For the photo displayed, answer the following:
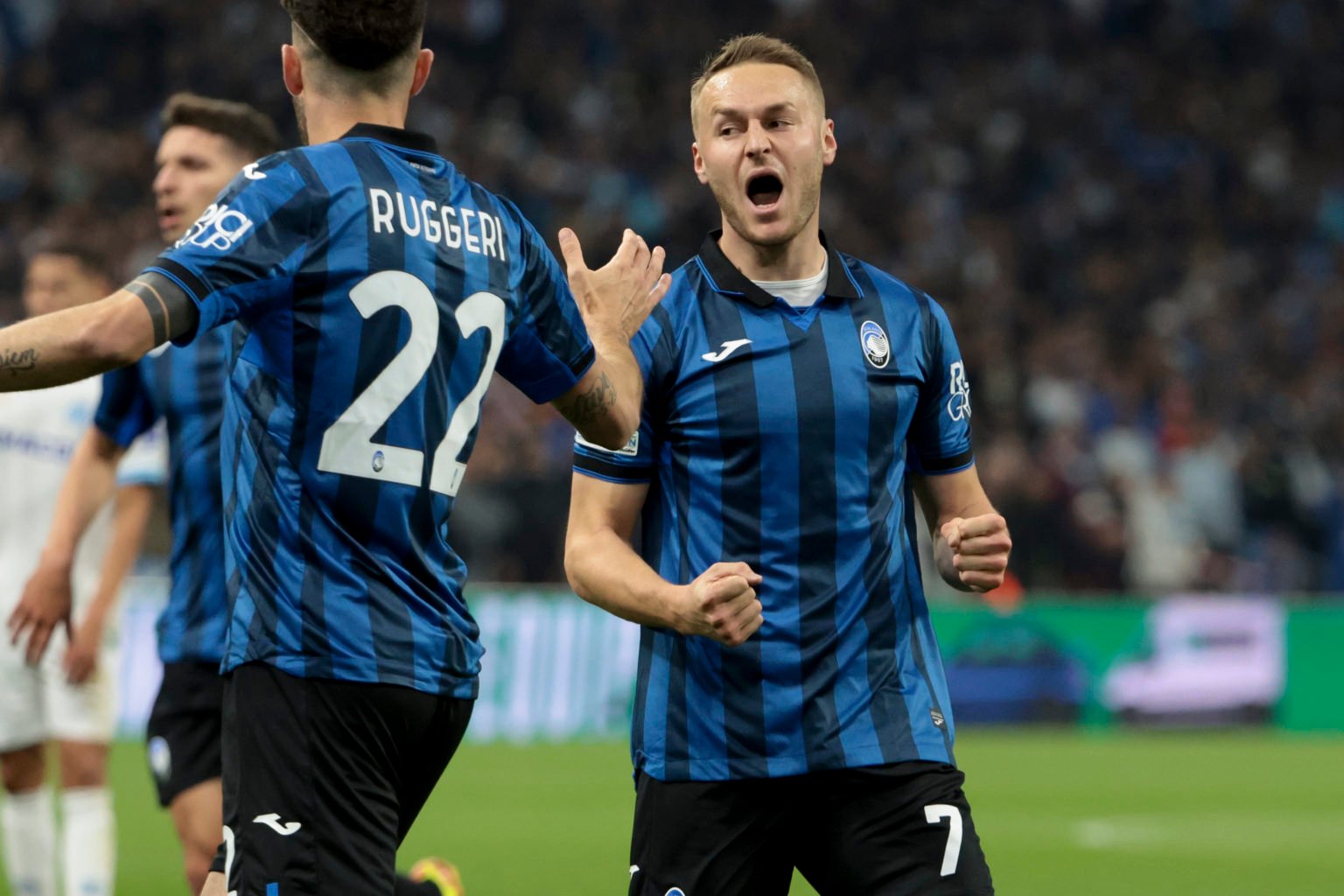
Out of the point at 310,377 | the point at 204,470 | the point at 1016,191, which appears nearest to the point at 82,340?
→ the point at 310,377

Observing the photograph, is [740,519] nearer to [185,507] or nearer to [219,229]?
[219,229]

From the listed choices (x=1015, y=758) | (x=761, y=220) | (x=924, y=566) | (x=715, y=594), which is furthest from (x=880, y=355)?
(x=924, y=566)

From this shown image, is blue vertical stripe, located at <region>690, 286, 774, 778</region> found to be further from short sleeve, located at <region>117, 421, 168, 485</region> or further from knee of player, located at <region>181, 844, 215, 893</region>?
short sleeve, located at <region>117, 421, 168, 485</region>

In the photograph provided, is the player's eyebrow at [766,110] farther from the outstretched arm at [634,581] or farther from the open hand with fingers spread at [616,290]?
the outstretched arm at [634,581]

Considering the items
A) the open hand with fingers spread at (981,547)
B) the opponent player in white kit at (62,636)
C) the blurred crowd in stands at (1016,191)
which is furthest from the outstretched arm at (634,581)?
the blurred crowd in stands at (1016,191)

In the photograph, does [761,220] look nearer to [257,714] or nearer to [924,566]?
[257,714]

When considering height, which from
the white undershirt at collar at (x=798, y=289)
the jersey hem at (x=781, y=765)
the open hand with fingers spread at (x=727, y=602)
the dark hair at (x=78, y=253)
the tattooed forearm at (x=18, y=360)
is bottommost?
the jersey hem at (x=781, y=765)

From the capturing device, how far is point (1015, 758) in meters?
13.4

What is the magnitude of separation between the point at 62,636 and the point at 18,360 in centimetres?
436

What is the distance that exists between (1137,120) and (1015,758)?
1164cm

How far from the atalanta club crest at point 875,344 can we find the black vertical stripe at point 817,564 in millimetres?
107

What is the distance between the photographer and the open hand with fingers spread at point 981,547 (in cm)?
383

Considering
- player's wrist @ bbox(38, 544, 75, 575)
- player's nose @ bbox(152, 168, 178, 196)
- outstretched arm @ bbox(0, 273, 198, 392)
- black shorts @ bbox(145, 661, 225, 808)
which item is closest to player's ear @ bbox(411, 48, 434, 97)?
outstretched arm @ bbox(0, 273, 198, 392)

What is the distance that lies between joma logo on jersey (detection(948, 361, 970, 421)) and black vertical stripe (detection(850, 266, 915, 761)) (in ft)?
0.59
